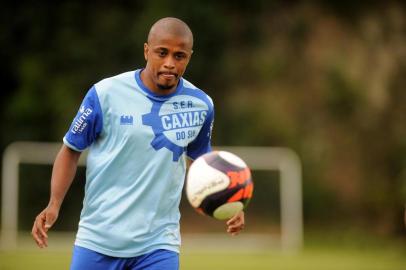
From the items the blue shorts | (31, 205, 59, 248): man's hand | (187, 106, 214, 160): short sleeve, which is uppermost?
(187, 106, 214, 160): short sleeve

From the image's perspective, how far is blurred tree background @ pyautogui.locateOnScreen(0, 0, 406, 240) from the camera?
1742cm

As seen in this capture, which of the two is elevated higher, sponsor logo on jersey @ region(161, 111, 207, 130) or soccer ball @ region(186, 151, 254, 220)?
sponsor logo on jersey @ region(161, 111, 207, 130)

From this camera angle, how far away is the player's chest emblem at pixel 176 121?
15.9 ft

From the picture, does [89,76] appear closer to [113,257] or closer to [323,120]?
[323,120]

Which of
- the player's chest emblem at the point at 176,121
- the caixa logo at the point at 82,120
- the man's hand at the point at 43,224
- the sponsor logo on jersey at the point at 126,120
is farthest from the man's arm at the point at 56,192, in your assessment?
the player's chest emblem at the point at 176,121

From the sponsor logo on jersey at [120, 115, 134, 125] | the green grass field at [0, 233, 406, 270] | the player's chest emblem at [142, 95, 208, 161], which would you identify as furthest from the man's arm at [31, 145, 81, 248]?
the green grass field at [0, 233, 406, 270]

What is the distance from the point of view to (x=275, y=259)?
523 inches

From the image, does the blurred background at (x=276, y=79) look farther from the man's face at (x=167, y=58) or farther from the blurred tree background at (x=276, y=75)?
the man's face at (x=167, y=58)

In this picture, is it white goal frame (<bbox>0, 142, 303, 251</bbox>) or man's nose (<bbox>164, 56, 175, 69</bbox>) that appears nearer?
man's nose (<bbox>164, 56, 175, 69</bbox>)

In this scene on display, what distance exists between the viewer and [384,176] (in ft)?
59.9

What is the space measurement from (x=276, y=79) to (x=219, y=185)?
48.2 feet

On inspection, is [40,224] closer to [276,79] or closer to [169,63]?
[169,63]

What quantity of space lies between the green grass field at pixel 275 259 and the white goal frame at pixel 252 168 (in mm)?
533

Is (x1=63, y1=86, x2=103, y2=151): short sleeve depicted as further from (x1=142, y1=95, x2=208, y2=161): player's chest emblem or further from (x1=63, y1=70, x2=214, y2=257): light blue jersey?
(x1=142, y1=95, x2=208, y2=161): player's chest emblem
